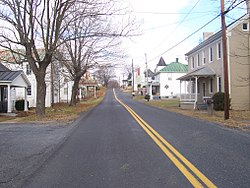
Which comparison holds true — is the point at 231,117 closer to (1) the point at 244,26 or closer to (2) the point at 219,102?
(2) the point at 219,102

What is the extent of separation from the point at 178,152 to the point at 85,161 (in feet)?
8.19

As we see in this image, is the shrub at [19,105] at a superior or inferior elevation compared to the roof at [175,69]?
inferior

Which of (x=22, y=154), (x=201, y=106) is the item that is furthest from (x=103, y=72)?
(x=22, y=154)

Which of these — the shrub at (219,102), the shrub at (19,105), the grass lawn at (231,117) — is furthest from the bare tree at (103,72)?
the grass lawn at (231,117)

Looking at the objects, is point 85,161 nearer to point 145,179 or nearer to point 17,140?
point 145,179

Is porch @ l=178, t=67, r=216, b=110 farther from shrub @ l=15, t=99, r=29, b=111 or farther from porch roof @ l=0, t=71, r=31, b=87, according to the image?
shrub @ l=15, t=99, r=29, b=111

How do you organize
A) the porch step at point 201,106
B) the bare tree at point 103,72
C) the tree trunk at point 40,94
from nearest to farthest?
the tree trunk at point 40,94 → the porch step at point 201,106 → the bare tree at point 103,72

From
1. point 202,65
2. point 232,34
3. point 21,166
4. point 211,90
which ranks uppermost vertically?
point 232,34

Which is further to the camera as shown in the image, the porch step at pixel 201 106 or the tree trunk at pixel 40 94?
the porch step at pixel 201 106

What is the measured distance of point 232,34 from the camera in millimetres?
27078

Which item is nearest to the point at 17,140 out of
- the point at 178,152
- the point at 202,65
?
the point at 178,152

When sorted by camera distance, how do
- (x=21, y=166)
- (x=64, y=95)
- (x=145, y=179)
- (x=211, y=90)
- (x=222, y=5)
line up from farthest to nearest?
(x=64, y=95)
(x=211, y=90)
(x=222, y=5)
(x=21, y=166)
(x=145, y=179)

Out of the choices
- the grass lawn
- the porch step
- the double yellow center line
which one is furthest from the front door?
the double yellow center line

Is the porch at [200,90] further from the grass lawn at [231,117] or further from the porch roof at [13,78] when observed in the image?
the porch roof at [13,78]
